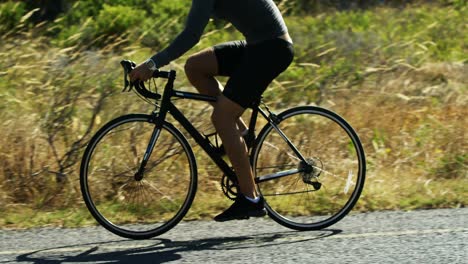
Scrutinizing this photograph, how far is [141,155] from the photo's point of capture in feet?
21.4

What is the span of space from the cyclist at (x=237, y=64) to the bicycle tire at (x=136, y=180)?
1.21 feet

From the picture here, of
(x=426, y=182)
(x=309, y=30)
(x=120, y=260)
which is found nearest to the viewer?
(x=120, y=260)

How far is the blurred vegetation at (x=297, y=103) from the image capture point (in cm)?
728

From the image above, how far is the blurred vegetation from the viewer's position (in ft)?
23.9

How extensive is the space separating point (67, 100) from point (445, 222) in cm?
368

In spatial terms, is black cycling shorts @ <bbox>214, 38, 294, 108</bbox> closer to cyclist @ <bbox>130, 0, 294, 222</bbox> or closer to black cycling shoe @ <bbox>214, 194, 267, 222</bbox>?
cyclist @ <bbox>130, 0, 294, 222</bbox>

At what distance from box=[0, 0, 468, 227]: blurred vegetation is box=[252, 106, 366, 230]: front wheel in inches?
13.6

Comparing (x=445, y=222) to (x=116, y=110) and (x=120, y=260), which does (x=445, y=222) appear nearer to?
(x=120, y=260)

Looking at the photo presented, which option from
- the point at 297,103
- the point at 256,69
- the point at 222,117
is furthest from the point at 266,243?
the point at 297,103

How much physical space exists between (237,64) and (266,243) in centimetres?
125

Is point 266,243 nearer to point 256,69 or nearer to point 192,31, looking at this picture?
point 256,69

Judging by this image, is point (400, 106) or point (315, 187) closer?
point (315, 187)

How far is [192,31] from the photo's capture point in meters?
5.79

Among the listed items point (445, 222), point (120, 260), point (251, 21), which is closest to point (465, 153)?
point (445, 222)
